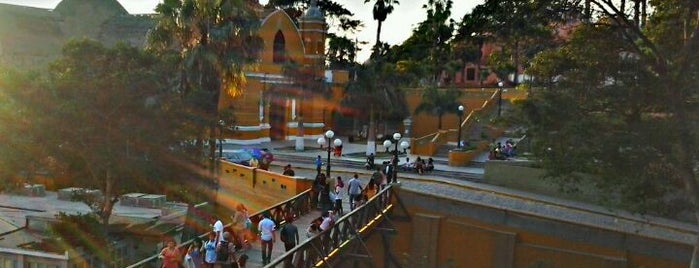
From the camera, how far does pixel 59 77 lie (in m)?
17.8

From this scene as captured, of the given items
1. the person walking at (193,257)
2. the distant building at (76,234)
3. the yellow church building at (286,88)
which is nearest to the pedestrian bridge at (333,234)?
the person walking at (193,257)

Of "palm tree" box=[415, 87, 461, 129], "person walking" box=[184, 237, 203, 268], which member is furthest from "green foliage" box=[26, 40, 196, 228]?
"palm tree" box=[415, 87, 461, 129]

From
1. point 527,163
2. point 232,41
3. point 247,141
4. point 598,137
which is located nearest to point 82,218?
point 232,41

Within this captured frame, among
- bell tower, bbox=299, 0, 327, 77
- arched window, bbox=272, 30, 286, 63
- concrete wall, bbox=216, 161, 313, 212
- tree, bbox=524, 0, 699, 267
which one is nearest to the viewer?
tree, bbox=524, 0, 699, 267

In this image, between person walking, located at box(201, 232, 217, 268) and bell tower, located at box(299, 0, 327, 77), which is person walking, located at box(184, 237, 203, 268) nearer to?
person walking, located at box(201, 232, 217, 268)

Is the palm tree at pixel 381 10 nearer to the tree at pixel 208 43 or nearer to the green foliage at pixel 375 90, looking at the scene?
the green foliage at pixel 375 90

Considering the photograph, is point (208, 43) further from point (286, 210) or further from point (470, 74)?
point (470, 74)

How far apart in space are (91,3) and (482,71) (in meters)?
36.6

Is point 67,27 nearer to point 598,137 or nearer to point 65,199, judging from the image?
point 65,199

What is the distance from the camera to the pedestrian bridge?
13267 mm

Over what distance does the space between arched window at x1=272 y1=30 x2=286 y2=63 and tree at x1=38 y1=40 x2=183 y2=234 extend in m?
26.3

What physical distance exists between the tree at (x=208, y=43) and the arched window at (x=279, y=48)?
75.0 ft

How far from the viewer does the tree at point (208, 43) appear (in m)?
20.8

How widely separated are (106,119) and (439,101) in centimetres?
3327
